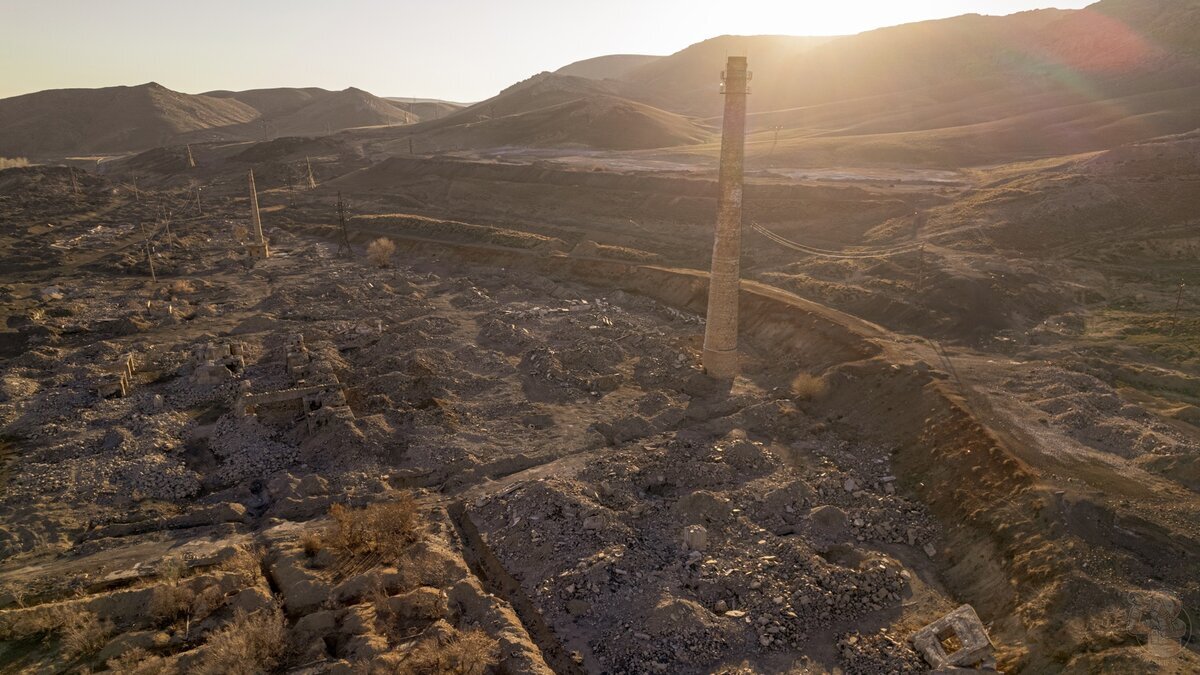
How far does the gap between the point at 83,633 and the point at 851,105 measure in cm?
10522

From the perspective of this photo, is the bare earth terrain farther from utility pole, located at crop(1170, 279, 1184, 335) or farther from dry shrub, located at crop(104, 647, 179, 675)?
utility pole, located at crop(1170, 279, 1184, 335)

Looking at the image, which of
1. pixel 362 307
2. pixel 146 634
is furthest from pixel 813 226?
pixel 146 634

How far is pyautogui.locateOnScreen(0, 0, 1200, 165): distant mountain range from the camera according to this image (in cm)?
6216

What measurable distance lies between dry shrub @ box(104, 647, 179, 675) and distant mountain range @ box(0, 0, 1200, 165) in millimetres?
61782

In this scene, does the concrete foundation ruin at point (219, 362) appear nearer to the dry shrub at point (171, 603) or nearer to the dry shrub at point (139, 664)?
the dry shrub at point (171, 603)

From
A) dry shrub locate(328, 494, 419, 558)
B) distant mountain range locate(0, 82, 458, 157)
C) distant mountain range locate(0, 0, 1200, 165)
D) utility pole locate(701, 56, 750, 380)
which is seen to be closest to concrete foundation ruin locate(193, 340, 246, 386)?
dry shrub locate(328, 494, 419, 558)

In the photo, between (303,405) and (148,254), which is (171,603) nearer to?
(303,405)

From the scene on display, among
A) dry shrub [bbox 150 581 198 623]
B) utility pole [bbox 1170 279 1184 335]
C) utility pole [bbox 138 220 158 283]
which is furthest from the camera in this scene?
utility pole [bbox 138 220 158 283]

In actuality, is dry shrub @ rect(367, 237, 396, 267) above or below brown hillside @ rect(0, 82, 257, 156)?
below

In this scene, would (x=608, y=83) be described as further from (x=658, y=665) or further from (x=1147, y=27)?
(x=658, y=665)

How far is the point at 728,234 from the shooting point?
1923cm

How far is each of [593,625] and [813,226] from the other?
33130mm

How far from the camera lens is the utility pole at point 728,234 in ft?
58.5

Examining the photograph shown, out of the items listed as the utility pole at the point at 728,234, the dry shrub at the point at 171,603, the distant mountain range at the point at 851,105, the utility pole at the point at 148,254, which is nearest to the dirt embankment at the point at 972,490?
the utility pole at the point at 728,234
